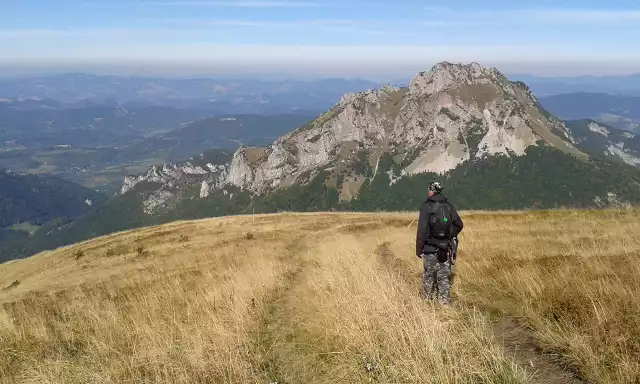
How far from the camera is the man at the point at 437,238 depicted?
12250 mm

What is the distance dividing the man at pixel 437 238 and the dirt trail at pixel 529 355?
211 cm

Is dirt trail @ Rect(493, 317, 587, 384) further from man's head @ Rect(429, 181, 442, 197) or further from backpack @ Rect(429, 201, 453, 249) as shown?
man's head @ Rect(429, 181, 442, 197)

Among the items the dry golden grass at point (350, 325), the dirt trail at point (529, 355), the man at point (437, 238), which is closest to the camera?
the dirt trail at point (529, 355)

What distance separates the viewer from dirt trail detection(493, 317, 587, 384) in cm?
704

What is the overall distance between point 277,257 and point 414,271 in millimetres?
9968

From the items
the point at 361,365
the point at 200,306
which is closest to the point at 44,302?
the point at 200,306

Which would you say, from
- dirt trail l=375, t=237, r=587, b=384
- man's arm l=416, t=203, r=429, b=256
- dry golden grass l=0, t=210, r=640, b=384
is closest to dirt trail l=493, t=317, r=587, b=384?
dirt trail l=375, t=237, r=587, b=384

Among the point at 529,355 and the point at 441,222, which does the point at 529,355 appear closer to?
the point at 529,355

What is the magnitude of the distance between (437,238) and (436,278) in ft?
3.82

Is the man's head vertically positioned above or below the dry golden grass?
above

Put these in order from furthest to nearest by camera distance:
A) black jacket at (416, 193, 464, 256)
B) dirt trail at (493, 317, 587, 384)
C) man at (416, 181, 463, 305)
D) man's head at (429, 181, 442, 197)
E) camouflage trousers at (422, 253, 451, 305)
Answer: man's head at (429, 181, 442, 197) → black jacket at (416, 193, 464, 256) → man at (416, 181, 463, 305) → camouflage trousers at (422, 253, 451, 305) → dirt trail at (493, 317, 587, 384)

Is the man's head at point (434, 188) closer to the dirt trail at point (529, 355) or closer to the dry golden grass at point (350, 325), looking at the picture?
the dry golden grass at point (350, 325)

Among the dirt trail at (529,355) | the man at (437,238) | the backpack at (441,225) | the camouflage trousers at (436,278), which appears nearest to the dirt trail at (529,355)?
the dirt trail at (529,355)

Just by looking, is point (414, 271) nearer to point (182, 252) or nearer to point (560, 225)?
point (560, 225)
